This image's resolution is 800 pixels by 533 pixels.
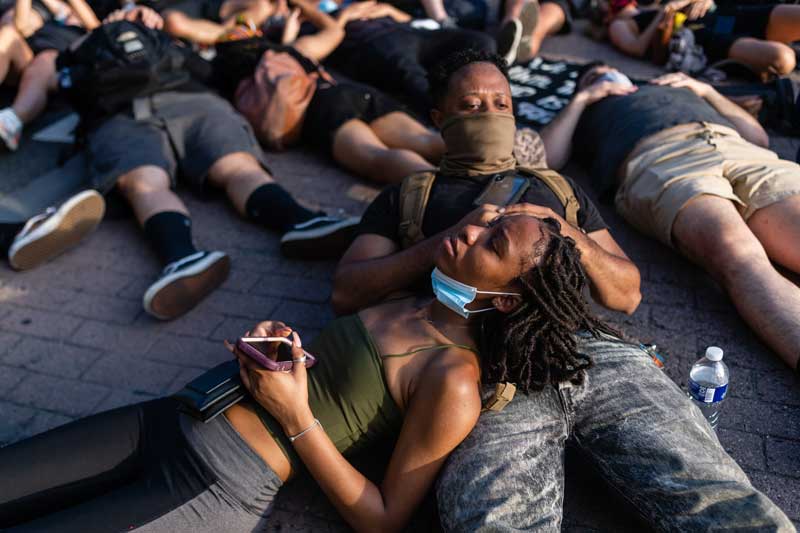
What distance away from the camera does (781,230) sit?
3533 mm

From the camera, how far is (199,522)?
2271 millimetres

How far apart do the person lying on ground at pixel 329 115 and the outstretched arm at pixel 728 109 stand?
1.60m

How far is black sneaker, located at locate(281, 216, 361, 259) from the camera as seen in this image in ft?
13.1

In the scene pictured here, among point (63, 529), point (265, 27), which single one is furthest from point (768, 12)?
point (63, 529)

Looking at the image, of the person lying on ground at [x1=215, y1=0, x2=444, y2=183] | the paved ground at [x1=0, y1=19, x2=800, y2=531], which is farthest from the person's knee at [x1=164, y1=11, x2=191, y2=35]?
the paved ground at [x1=0, y1=19, x2=800, y2=531]

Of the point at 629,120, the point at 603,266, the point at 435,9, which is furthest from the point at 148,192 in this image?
the point at 435,9

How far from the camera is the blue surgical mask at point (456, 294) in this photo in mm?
2398

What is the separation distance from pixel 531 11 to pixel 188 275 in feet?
14.1

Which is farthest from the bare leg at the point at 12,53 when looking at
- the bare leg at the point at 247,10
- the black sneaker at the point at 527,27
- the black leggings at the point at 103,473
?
the black leggings at the point at 103,473

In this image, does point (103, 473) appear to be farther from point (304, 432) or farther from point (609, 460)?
point (609, 460)

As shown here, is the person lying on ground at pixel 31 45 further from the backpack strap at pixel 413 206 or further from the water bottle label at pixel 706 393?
the water bottle label at pixel 706 393

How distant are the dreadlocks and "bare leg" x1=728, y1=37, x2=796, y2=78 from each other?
427cm

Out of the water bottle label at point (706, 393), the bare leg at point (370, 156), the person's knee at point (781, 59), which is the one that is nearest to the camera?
the water bottle label at point (706, 393)

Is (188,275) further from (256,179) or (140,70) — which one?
(140,70)
